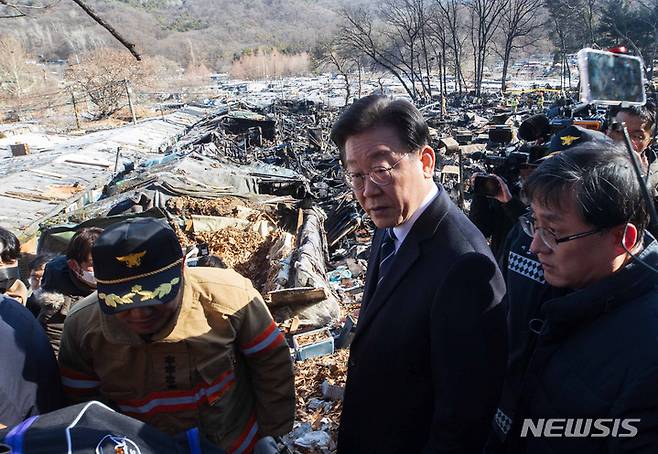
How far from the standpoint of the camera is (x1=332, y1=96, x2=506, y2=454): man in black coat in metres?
1.54

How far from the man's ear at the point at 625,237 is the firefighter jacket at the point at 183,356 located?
4.75ft

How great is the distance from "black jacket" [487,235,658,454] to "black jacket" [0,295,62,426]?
1769 millimetres

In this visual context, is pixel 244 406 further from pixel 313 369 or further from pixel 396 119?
pixel 313 369

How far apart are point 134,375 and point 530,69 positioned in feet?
210

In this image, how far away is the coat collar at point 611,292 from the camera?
1396 mm

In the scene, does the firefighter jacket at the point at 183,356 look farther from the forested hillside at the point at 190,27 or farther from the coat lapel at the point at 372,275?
the forested hillside at the point at 190,27

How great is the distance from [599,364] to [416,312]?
22.9 inches

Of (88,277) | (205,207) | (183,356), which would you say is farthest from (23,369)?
(205,207)

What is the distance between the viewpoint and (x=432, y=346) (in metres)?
1.58

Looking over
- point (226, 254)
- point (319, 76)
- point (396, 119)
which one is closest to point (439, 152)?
point (226, 254)

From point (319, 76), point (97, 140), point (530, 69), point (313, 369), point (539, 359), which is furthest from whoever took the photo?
point (319, 76)

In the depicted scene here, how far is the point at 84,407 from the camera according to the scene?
127cm

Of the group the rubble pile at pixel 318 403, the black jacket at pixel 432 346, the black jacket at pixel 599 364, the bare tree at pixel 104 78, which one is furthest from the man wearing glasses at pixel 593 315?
the bare tree at pixel 104 78

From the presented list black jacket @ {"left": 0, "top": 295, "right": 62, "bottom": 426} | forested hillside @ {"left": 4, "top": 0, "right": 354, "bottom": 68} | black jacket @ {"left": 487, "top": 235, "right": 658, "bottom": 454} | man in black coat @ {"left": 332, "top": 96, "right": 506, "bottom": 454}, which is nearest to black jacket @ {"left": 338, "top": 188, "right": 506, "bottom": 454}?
man in black coat @ {"left": 332, "top": 96, "right": 506, "bottom": 454}
